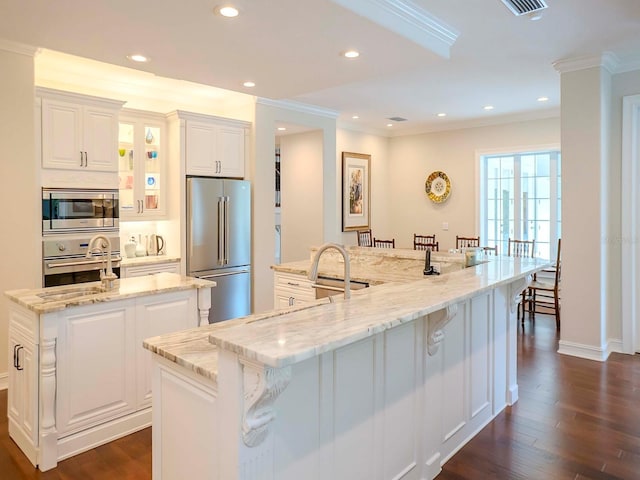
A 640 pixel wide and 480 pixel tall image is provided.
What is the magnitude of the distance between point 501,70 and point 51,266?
15.8ft

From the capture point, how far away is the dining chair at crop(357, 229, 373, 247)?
767 centimetres

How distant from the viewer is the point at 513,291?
3.28 m

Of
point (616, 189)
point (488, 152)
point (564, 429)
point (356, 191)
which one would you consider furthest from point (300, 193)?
point (564, 429)

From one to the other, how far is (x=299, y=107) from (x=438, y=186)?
302 centimetres

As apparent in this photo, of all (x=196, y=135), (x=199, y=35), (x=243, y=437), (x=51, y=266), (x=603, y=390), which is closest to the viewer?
(x=243, y=437)

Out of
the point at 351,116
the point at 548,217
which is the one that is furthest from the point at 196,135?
the point at 548,217

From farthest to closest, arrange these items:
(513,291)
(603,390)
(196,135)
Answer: (196,135), (603,390), (513,291)

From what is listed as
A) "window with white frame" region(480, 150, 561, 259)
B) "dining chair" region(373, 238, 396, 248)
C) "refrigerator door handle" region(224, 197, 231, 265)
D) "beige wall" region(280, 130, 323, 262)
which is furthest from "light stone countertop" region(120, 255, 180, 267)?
"window with white frame" region(480, 150, 561, 259)

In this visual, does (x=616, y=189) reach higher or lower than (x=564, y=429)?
higher

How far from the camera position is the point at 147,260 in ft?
15.9

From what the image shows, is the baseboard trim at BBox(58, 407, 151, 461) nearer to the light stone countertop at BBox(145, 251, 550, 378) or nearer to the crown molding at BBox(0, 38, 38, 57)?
the light stone countertop at BBox(145, 251, 550, 378)

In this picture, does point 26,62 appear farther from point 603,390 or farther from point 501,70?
point 603,390

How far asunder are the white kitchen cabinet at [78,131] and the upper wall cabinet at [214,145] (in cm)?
82

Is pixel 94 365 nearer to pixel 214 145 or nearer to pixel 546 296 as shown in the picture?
pixel 214 145
